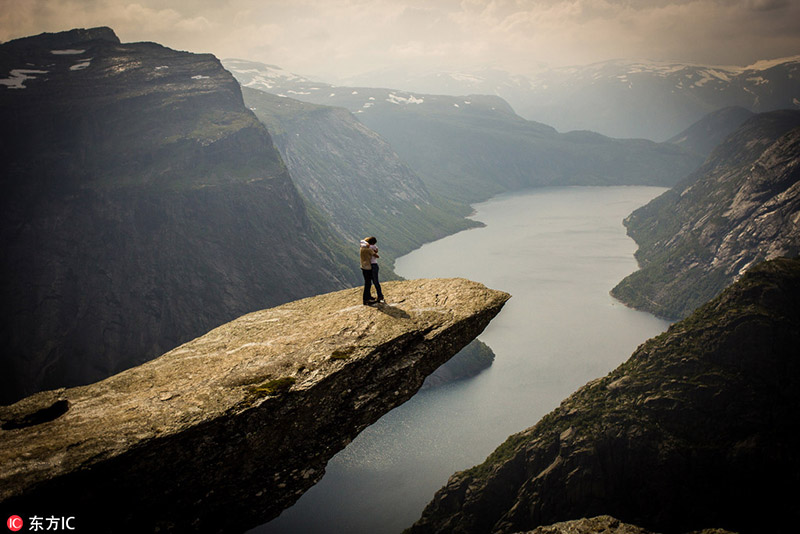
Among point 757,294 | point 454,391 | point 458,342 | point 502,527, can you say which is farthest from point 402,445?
point 458,342

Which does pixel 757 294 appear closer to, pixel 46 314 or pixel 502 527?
pixel 502 527

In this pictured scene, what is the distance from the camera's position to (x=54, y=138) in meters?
138

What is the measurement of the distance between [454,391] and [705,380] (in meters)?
71.3

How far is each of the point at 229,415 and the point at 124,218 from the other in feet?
464

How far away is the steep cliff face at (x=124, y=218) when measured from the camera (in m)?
125

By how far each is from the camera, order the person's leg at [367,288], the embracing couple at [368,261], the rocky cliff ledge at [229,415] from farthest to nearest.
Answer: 1. the person's leg at [367,288]
2. the embracing couple at [368,261]
3. the rocky cliff ledge at [229,415]

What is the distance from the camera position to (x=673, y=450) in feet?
233

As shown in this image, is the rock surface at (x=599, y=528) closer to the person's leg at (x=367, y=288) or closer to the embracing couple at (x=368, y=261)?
the person's leg at (x=367, y=288)

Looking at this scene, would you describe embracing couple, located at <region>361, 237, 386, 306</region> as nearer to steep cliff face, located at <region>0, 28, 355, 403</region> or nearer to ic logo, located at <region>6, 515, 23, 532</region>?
ic logo, located at <region>6, 515, 23, 532</region>

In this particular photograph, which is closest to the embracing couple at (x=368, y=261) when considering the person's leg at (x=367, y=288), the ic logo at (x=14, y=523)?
the person's leg at (x=367, y=288)

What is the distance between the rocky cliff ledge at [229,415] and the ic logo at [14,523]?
33 cm

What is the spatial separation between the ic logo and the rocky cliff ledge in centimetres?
33

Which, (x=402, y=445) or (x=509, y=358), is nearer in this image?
(x=402, y=445)

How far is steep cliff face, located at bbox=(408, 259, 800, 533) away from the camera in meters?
68.5
